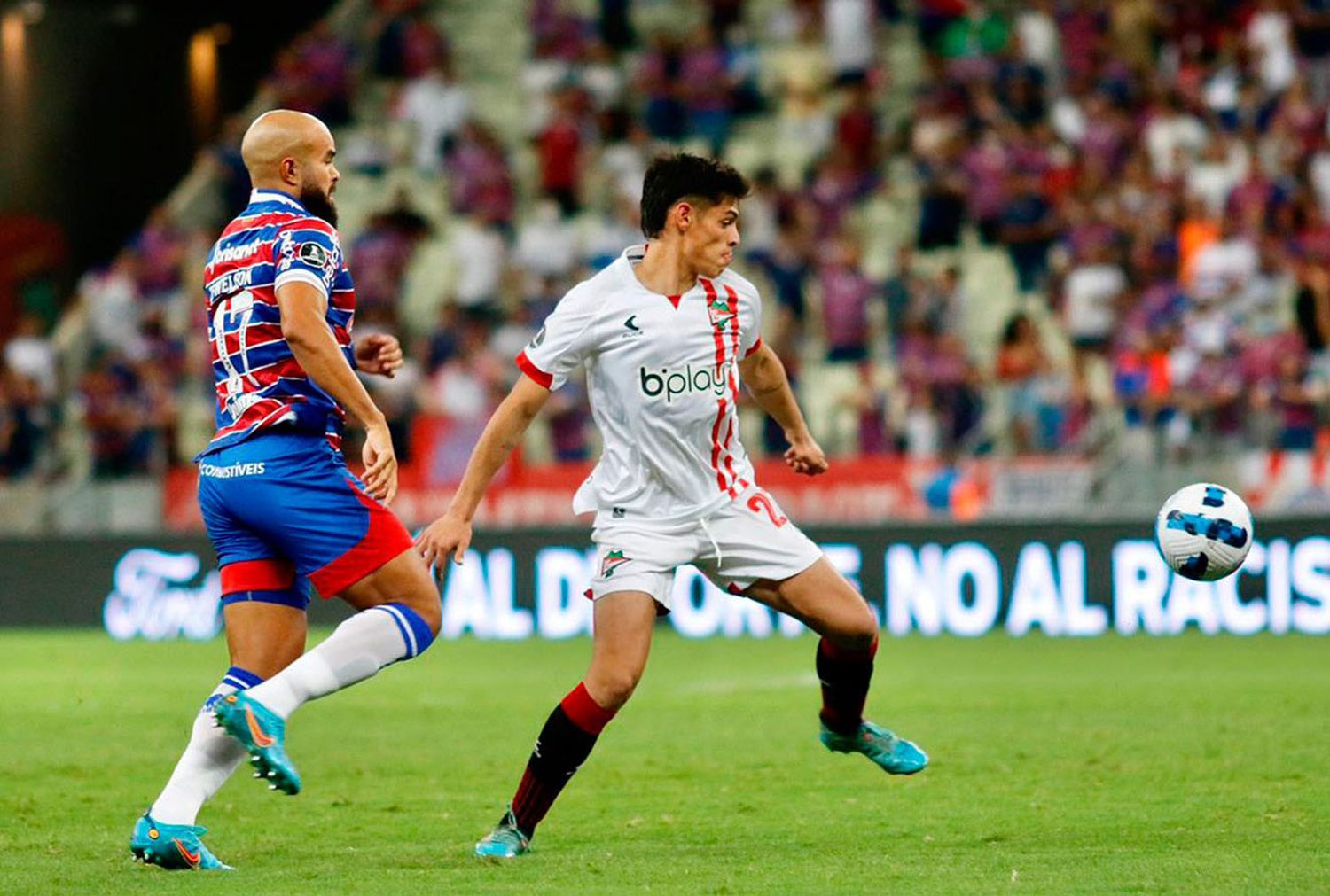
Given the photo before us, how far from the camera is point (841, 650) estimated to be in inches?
309

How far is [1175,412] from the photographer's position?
16.9 metres

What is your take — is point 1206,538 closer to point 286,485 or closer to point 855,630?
point 855,630

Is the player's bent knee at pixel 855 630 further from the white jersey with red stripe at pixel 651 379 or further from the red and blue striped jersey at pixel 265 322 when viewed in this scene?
the red and blue striped jersey at pixel 265 322

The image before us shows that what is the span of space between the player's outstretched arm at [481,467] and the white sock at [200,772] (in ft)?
2.53

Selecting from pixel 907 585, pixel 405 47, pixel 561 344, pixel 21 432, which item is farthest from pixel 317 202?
pixel 405 47

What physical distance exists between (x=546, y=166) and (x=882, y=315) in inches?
187

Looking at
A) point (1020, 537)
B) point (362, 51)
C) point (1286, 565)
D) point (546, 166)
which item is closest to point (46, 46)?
point (362, 51)

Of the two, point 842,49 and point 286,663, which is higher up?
point 842,49

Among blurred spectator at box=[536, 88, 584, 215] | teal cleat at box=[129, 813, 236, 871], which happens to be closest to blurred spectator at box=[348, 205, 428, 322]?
blurred spectator at box=[536, 88, 584, 215]

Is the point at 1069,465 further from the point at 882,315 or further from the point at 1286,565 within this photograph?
the point at 882,315

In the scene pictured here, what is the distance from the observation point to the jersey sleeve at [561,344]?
24.3 feet

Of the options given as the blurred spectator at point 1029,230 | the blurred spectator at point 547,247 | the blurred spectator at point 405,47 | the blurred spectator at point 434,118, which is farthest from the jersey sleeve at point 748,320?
the blurred spectator at point 405,47

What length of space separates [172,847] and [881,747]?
8.34 feet

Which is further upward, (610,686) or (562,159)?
(562,159)
